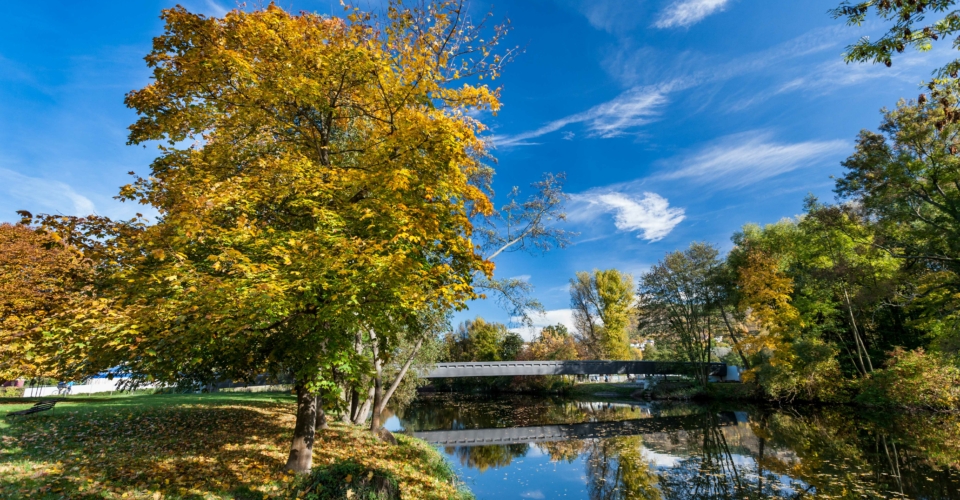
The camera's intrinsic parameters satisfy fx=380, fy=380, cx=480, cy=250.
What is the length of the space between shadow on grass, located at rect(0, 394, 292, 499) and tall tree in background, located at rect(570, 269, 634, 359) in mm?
39594

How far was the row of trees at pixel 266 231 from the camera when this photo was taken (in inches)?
188

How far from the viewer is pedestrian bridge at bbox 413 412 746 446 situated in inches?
766

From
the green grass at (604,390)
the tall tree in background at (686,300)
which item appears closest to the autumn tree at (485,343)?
the green grass at (604,390)

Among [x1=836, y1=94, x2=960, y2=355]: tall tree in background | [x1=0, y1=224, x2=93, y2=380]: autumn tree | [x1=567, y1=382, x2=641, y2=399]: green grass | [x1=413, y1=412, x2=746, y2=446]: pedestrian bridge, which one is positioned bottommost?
[x1=567, y1=382, x2=641, y2=399]: green grass

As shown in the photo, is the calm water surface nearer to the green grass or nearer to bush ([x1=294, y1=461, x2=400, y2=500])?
bush ([x1=294, y1=461, x2=400, y2=500])

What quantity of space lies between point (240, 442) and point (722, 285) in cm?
3382

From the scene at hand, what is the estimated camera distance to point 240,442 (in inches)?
384

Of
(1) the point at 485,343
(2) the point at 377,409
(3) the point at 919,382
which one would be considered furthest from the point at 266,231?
(1) the point at 485,343

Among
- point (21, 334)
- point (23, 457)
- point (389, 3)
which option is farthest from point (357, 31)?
point (23, 457)

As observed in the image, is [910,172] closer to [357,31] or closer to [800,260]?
[800,260]

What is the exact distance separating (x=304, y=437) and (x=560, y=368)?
35.5 meters

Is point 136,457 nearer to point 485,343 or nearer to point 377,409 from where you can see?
point 377,409

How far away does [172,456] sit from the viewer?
25.2 feet

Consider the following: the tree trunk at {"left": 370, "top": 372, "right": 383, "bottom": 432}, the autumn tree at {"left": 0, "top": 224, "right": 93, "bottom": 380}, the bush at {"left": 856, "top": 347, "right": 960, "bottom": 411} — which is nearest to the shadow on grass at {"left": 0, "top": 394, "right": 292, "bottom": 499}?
the autumn tree at {"left": 0, "top": 224, "right": 93, "bottom": 380}
